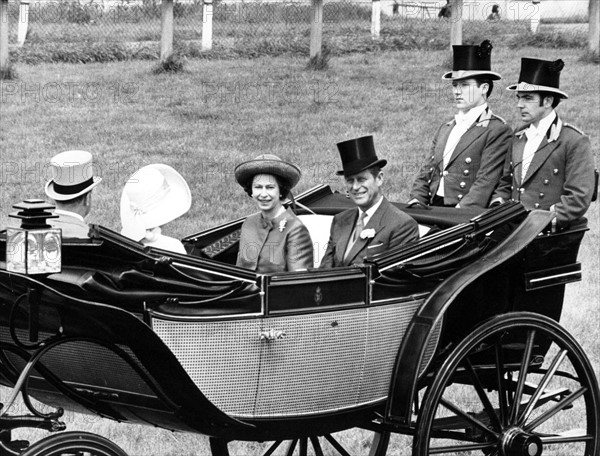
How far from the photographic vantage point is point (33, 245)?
12.6 feet

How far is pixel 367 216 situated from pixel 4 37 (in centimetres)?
827

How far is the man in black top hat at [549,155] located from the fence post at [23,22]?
9149 mm

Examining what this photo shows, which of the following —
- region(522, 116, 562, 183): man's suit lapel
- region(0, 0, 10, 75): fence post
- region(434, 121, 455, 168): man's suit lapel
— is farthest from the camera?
region(0, 0, 10, 75): fence post

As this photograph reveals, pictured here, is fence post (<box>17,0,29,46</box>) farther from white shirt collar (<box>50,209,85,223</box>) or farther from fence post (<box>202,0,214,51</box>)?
white shirt collar (<box>50,209,85,223</box>)

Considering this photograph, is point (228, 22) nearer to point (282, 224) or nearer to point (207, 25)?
point (207, 25)

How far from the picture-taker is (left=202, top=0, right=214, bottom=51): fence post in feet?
46.5

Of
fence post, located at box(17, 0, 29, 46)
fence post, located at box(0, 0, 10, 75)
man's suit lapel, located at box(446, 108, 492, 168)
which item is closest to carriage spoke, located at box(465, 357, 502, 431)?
man's suit lapel, located at box(446, 108, 492, 168)

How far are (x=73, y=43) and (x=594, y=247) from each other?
6991 millimetres

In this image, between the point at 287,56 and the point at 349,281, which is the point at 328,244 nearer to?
the point at 349,281

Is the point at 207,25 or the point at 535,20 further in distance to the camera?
the point at 535,20

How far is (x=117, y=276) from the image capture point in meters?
4.05

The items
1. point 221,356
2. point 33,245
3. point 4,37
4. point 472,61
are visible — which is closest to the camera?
point 33,245

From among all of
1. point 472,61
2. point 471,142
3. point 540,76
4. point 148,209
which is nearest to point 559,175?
point 540,76

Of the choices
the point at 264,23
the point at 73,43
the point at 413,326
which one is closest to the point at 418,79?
the point at 264,23
